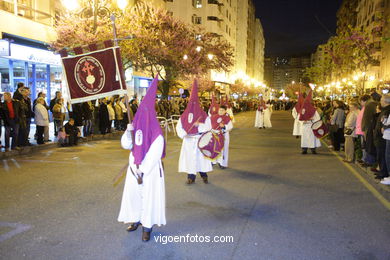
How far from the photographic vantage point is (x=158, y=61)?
23.0m

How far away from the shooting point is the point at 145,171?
4.33 metres

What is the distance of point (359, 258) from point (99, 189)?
15.8ft

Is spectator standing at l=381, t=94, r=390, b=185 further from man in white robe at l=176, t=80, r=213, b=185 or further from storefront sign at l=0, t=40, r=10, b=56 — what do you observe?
storefront sign at l=0, t=40, r=10, b=56

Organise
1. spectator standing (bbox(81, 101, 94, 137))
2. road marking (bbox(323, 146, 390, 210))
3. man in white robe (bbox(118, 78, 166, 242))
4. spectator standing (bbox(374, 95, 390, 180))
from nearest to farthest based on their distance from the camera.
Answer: man in white robe (bbox(118, 78, 166, 242)) → road marking (bbox(323, 146, 390, 210)) → spectator standing (bbox(374, 95, 390, 180)) → spectator standing (bbox(81, 101, 94, 137))

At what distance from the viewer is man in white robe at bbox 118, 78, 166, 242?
4336 millimetres

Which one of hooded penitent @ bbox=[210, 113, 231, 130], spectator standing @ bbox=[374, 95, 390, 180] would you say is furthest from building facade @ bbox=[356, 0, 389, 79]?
hooded penitent @ bbox=[210, 113, 231, 130]

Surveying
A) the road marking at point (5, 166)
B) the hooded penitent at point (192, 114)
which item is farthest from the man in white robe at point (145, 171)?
the road marking at point (5, 166)

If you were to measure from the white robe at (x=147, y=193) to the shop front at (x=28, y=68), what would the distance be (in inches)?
514

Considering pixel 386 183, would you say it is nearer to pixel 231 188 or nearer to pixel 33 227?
pixel 231 188

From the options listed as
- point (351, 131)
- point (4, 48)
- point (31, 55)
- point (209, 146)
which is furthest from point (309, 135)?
point (31, 55)

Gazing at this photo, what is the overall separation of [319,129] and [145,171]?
857cm

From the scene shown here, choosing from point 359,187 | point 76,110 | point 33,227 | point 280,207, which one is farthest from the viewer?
point 76,110

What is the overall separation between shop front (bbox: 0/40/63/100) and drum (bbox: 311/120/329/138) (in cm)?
1297

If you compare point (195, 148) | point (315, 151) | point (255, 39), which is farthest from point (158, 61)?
point (255, 39)
